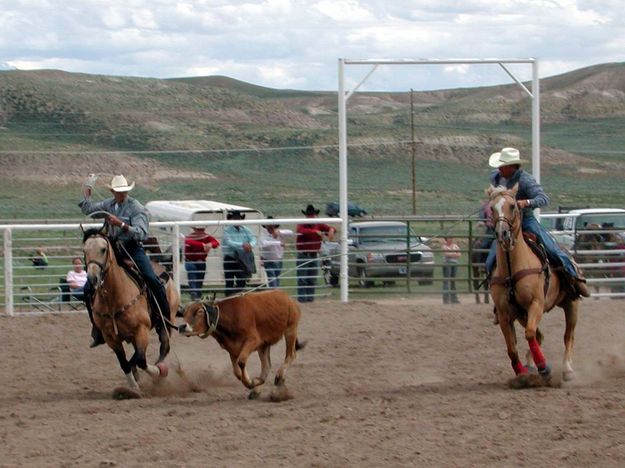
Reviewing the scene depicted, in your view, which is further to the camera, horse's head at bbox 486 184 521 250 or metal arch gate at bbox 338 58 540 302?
metal arch gate at bbox 338 58 540 302

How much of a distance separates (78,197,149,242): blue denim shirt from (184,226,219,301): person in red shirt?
5756 mm

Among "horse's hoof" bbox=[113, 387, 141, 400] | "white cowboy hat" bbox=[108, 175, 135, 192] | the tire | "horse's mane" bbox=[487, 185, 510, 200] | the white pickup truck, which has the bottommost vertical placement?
"horse's hoof" bbox=[113, 387, 141, 400]

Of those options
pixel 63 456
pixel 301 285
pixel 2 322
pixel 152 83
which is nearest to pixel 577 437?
pixel 63 456

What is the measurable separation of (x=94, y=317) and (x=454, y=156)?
4001 centimetres

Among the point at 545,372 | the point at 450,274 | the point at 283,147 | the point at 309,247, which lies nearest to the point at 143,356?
the point at 545,372

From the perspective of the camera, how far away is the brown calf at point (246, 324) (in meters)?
9.73

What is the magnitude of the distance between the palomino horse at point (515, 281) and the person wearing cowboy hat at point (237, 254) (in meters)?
6.28

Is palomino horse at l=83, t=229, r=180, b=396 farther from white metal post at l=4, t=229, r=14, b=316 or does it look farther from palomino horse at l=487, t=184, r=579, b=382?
white metal post at l=4, t=229, r=14, b=316

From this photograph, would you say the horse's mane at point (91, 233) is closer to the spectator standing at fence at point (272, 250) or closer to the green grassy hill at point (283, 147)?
the spectator standing at fence at point (272, 250)

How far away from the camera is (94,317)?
10578 millimetres

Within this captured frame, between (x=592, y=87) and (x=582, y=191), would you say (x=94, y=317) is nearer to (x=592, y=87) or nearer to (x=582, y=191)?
(x=582, y=191)

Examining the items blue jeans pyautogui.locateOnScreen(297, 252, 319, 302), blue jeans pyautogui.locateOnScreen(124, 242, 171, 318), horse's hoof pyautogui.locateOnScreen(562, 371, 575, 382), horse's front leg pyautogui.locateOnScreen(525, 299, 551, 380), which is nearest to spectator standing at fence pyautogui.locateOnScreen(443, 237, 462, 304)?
blue jeans pyautogui.locateOnScreen(297, 252, 319, 302)

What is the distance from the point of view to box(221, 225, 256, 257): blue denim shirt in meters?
16.8

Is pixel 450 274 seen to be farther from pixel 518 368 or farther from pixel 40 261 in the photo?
pixel 518 368
